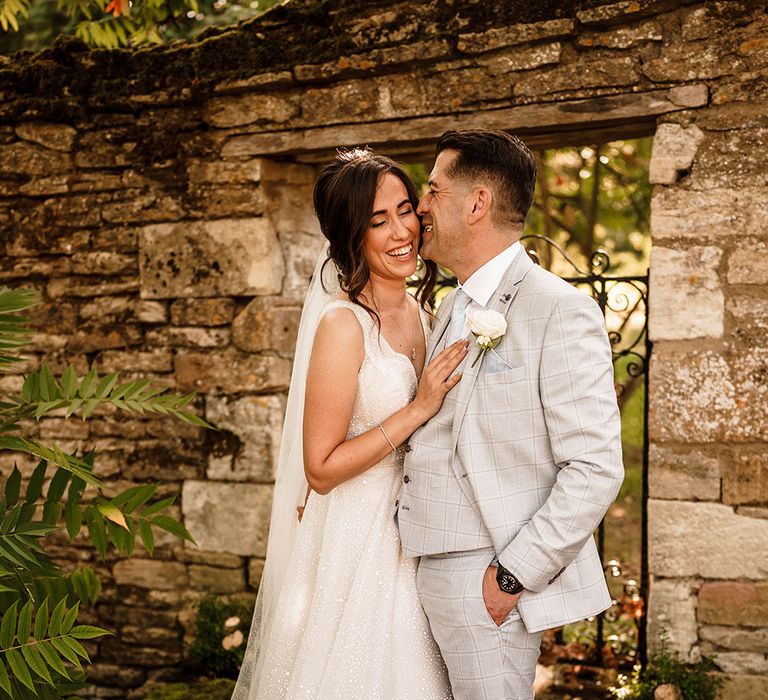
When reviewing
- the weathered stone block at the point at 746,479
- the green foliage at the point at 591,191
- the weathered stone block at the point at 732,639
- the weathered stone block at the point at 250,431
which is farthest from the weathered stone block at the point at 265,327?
the green foliage at the point at 591,191

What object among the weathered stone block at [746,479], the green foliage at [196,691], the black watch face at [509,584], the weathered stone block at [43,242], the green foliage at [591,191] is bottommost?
the green foliage at [196,691]

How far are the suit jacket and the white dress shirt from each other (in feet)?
0.12

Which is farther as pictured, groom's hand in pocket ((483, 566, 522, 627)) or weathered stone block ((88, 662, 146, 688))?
weathered stone block ((88, 662, 146, 688))

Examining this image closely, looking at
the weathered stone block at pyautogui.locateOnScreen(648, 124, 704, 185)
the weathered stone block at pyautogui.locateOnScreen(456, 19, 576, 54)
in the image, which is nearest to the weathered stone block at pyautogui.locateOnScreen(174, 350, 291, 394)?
the weathered stone block at pyautogui.locateOnScreen(456, 19, 576, 54)

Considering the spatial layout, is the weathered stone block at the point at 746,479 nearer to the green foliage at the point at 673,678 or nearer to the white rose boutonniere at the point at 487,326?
the green foliage at the point at 673,678

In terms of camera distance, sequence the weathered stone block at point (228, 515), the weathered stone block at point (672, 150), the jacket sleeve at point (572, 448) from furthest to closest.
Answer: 1. the weathered stone block at point (228, 515)
2. the weathered stone block at point (672, 150)
3. the jacket sleeve at point (572, 448)

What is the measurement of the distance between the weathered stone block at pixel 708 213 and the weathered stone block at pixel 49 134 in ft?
9.73

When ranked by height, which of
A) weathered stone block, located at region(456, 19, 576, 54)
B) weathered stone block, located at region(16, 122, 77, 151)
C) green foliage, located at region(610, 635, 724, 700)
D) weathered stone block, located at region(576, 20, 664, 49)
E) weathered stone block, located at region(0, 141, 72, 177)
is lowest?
green foliage, located at region(610, 635, 724, 700)

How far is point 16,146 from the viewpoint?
4.24m

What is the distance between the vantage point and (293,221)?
406cm

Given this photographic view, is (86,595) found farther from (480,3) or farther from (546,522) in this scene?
(480,3)

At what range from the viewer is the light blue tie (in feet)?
8.09

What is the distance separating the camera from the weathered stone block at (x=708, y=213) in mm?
3125

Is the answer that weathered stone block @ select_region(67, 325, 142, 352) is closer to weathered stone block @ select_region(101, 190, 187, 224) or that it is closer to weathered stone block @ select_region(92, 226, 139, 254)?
weathered stone block @ select_region(92, 226, 139, 254)
